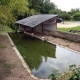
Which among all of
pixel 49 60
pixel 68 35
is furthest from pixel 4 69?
pixel 68 35

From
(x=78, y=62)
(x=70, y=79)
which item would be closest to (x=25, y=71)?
(x=70, y=79)

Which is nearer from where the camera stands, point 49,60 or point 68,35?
point 49,60

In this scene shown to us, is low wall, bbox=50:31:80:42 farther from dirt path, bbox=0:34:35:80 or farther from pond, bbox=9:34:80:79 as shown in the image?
dirt path, bbox=0:34:35:80

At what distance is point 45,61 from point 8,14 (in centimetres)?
799

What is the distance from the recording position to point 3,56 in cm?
952

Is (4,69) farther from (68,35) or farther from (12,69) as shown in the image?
(68,35)

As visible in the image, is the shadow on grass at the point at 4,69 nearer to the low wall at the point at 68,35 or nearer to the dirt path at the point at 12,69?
the dirt path at the point at 12,69

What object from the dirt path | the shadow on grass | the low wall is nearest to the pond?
the dirt path

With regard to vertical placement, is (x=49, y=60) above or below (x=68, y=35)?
below

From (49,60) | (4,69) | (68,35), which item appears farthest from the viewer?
(68,35)

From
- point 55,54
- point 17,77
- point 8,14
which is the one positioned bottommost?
point 55,54

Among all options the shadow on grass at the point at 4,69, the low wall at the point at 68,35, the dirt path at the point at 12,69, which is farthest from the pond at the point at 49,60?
the low wall at the point at 68,35

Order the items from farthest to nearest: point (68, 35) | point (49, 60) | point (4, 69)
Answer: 1. point (68, 35)
2. point (49, 60)
3. point (4, 69)

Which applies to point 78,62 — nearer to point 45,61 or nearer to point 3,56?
point 45,61
